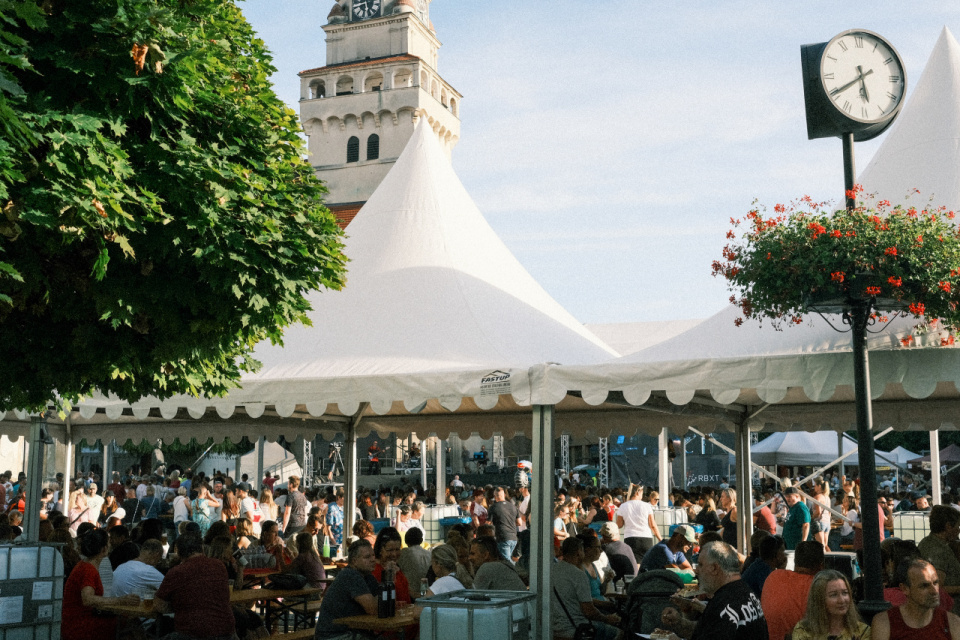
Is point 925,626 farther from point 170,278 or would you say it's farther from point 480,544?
point 170,278

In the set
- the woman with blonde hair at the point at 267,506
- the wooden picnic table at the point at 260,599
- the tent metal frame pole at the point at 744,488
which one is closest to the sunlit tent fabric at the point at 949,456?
the tent metal frame pole at the point at 744,488

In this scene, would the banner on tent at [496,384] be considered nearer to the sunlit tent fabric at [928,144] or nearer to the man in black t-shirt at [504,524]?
the sunlit tent fabric at [928,144]

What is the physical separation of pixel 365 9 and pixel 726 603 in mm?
68999

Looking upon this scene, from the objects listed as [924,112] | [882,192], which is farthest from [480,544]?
[924,112]

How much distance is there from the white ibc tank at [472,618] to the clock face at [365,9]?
66.9 m

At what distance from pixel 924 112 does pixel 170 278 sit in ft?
23.7

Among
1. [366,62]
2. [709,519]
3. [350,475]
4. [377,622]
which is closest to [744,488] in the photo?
[709,519]

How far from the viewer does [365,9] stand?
227 feet

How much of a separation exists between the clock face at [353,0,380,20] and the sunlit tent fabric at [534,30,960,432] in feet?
203

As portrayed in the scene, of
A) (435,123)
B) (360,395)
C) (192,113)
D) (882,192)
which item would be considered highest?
(435,123)

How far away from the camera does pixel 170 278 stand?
5.58 meters

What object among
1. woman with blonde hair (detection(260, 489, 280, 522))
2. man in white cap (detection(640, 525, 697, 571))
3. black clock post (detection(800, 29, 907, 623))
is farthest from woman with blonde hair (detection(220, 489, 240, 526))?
black clock post (detection(800, 29, 907, 623))

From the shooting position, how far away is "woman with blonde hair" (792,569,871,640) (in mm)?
5016

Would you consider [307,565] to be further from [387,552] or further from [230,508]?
[230,508]
